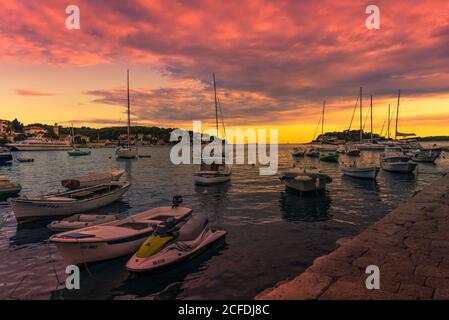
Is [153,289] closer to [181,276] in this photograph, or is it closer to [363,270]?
[181,276]

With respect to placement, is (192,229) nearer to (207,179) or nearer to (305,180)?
(305,180)

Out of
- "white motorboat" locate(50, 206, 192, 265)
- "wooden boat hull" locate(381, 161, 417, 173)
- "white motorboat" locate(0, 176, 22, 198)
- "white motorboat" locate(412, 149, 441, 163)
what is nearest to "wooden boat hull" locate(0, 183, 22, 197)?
"white motorboat" locate(0, 176, 22, 198)

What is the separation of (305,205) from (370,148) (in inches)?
4330

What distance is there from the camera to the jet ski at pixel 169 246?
10562 mm

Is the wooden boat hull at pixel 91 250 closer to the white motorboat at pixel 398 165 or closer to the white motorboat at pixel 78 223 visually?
the white motorboat at pixel 78 223

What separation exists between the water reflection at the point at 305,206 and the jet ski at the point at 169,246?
347 inches

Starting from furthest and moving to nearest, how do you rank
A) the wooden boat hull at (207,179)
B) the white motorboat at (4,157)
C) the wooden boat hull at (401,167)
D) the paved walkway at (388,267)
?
the white motorboat at (4,157) < the wooden boat hull at (401,167) < the wooden boat hull at (207,179) < the paved walkway at (388,267)

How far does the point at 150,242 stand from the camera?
11094mm

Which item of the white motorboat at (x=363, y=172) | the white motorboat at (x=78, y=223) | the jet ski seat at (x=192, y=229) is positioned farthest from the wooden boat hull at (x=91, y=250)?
→ the white motorboat at (x=363, y=172)

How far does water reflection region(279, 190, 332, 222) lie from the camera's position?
20.4 meters

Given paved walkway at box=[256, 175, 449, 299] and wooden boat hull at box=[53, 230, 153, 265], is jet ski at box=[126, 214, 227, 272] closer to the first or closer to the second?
wooden boat hull at box=[53, 230, 153, 265]

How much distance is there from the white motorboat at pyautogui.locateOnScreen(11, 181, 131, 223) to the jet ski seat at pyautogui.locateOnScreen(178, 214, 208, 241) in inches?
437

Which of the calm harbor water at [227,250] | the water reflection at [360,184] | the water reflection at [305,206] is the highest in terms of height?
the water reflection at [360,184]

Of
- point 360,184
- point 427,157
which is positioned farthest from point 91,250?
point 427,157
